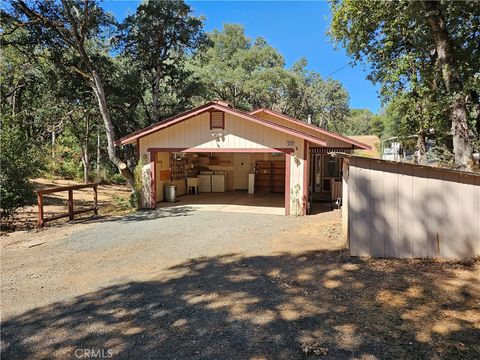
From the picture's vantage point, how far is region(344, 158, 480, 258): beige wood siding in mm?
5680

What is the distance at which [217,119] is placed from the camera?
1160cm

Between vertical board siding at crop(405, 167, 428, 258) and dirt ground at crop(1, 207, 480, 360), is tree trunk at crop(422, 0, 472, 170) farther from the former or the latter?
dirt ground at crop(1, 207, 480, 360)

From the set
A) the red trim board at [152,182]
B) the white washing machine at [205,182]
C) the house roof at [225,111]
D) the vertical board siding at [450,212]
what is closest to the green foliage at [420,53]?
the vertical board siding at [450,212]

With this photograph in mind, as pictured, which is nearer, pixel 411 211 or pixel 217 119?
pixel 411 211

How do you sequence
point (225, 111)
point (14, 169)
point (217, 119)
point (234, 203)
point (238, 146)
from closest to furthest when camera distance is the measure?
point (14, 169), point (225, 111), point (238, 146), point (217, 119), point (234, 203)

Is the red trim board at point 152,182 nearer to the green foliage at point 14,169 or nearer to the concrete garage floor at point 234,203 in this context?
the concrete garage floor at point 234,203

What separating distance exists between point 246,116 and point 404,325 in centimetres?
834

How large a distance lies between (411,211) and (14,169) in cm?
958

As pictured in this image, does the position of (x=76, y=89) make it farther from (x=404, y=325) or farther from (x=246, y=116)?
(x=404, y=325)

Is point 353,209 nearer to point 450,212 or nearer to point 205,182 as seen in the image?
point 450,212

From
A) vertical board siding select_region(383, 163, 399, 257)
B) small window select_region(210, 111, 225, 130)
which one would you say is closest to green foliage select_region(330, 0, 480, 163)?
vertical board siding select_region(383, 163, 399, 257)

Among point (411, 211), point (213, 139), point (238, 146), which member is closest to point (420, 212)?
point (411, 211)
